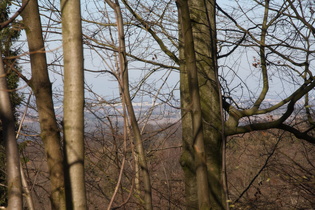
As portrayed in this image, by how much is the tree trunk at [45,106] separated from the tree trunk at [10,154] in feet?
2.64

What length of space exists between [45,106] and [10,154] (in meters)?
1.20

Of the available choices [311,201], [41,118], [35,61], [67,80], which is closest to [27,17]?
[35,61]

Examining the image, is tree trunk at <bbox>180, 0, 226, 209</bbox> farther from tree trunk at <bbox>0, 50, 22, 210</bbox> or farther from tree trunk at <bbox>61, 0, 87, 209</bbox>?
tree trunk at <bbox>0, 50, 22, 210</bbox>

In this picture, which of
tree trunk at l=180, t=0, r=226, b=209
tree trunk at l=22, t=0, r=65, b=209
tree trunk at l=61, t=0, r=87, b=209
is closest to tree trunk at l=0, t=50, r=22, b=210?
tree trunk at l=61, t=0, r=87, b=209

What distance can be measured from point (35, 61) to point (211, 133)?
8.80 ft

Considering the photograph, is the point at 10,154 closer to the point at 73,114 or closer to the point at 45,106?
the point at 73,114

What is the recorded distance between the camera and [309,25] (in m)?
5.00

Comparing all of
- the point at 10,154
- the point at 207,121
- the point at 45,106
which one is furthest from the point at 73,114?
the point at 207,121

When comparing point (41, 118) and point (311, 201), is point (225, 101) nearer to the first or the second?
point (41, 118)

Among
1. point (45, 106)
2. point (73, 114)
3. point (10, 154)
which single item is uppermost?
point (45, 106)

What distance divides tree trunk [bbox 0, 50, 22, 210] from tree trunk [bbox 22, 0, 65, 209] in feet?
2.64

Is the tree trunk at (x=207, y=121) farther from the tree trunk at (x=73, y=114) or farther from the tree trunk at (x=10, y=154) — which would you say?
the tree trunk at (x=10, y=154)

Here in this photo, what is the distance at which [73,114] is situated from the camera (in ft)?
6.12

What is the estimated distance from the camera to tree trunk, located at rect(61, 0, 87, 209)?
6.04 ft
